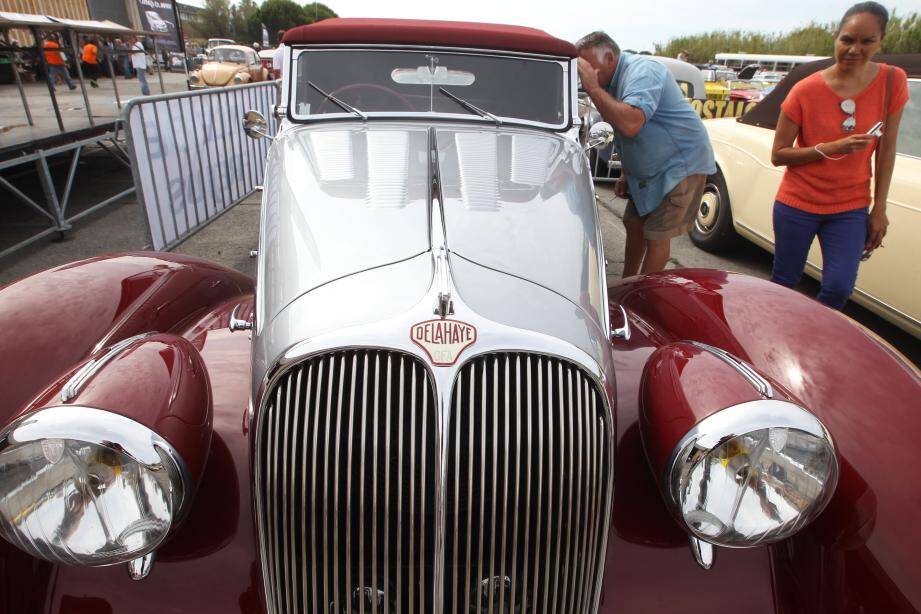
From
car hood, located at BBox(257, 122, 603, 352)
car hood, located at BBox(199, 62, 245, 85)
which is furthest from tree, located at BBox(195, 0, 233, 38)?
car hood, located at BBox(257, 122, 603, 352)

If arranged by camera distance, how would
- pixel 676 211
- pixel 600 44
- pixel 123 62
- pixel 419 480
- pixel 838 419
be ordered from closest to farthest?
1. pixel 419 480
2. pixel 838 419
3. pixel 600 44
4. pixel 676 211
5. pixel 123 62

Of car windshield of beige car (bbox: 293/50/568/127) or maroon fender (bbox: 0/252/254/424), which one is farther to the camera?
car windshield of beige car (bbox: 293/50/568/127)

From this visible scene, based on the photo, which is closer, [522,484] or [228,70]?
[522,484]

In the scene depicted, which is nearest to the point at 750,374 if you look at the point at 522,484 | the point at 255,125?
the point at 522,484

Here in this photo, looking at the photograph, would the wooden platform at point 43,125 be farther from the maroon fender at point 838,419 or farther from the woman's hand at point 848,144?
the woman's hand at point 848,144

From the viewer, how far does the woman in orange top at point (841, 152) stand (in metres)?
2.80

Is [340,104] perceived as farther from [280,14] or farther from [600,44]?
[280,14]

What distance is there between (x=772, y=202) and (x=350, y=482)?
4690 mm

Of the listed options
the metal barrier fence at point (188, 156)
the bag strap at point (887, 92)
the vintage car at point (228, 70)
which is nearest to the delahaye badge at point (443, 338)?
the bag strap at point (887, 92)

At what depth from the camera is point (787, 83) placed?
5168 millimetres

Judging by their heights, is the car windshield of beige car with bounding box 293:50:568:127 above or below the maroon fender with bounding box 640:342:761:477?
above

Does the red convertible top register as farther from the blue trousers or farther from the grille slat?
the grille slat

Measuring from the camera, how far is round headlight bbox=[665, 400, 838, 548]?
129 cm

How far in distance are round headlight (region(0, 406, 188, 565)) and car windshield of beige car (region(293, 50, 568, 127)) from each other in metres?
1.83
